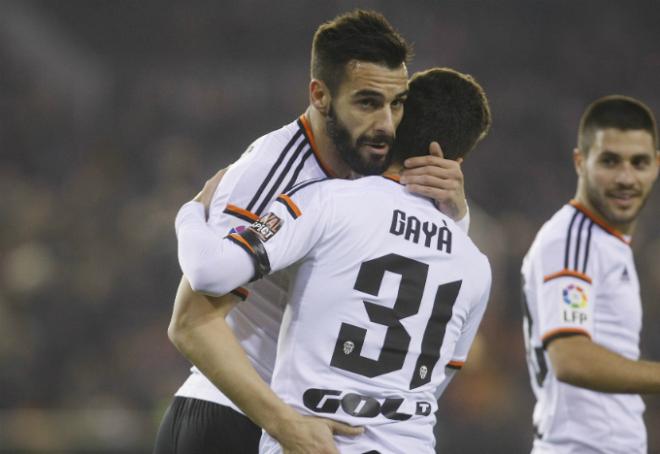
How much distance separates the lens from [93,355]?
8391 mm

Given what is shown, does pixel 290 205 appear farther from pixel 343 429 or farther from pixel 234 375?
pixel 343 429

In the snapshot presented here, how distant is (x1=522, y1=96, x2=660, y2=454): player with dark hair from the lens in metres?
3.60

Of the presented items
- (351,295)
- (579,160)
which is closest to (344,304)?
(351,295)

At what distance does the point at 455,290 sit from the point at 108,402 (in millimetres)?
6171

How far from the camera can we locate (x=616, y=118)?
4184mm

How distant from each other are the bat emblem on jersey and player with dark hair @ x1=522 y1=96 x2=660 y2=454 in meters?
1.41

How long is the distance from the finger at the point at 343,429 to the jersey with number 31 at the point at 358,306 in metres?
0.02

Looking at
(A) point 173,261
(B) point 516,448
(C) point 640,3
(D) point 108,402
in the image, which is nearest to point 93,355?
(D) point 108,402

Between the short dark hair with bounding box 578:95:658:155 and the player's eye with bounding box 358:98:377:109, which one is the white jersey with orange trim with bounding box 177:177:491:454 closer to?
the player's eye with bounding box 358:98:377:109

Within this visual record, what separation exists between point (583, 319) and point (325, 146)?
1411 mm

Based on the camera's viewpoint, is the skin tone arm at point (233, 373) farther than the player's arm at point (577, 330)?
No

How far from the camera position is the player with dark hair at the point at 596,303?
360 centimetres

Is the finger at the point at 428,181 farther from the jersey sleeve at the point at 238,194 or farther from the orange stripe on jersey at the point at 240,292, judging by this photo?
the orange stripe on jersey at the point at 240,292

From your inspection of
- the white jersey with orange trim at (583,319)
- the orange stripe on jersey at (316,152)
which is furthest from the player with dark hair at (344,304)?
the white jersey with orange trim at (583,319)
